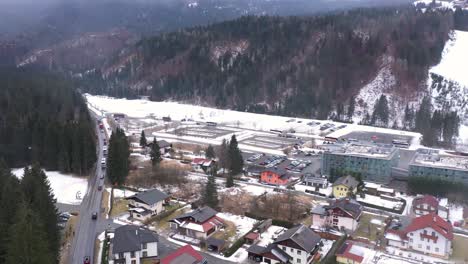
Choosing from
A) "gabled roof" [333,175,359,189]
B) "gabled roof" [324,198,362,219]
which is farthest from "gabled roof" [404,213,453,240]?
"gabled roof" [333,175,359,189]

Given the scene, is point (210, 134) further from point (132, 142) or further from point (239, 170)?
point (239, 170)

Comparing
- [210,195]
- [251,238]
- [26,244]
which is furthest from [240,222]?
[26,244]

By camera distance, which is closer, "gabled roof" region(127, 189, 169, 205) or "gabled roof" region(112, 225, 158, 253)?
"gabled roof" region(112, 225, 158, 253)

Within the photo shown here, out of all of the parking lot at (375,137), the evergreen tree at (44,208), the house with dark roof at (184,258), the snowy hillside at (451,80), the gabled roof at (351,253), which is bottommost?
the gabled roof at (351,253)

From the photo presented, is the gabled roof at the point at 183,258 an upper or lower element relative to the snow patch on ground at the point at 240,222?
upper

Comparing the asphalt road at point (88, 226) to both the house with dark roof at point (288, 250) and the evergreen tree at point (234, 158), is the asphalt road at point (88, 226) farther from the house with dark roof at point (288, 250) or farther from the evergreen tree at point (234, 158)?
the evergreen tree at point (234, 158)

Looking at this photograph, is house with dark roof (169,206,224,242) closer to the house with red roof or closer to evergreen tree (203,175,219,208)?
evergreen tree (203,175,219,208)

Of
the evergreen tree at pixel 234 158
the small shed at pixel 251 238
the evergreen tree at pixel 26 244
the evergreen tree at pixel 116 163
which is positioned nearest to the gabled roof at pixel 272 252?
the small shed at pixel 251 238
